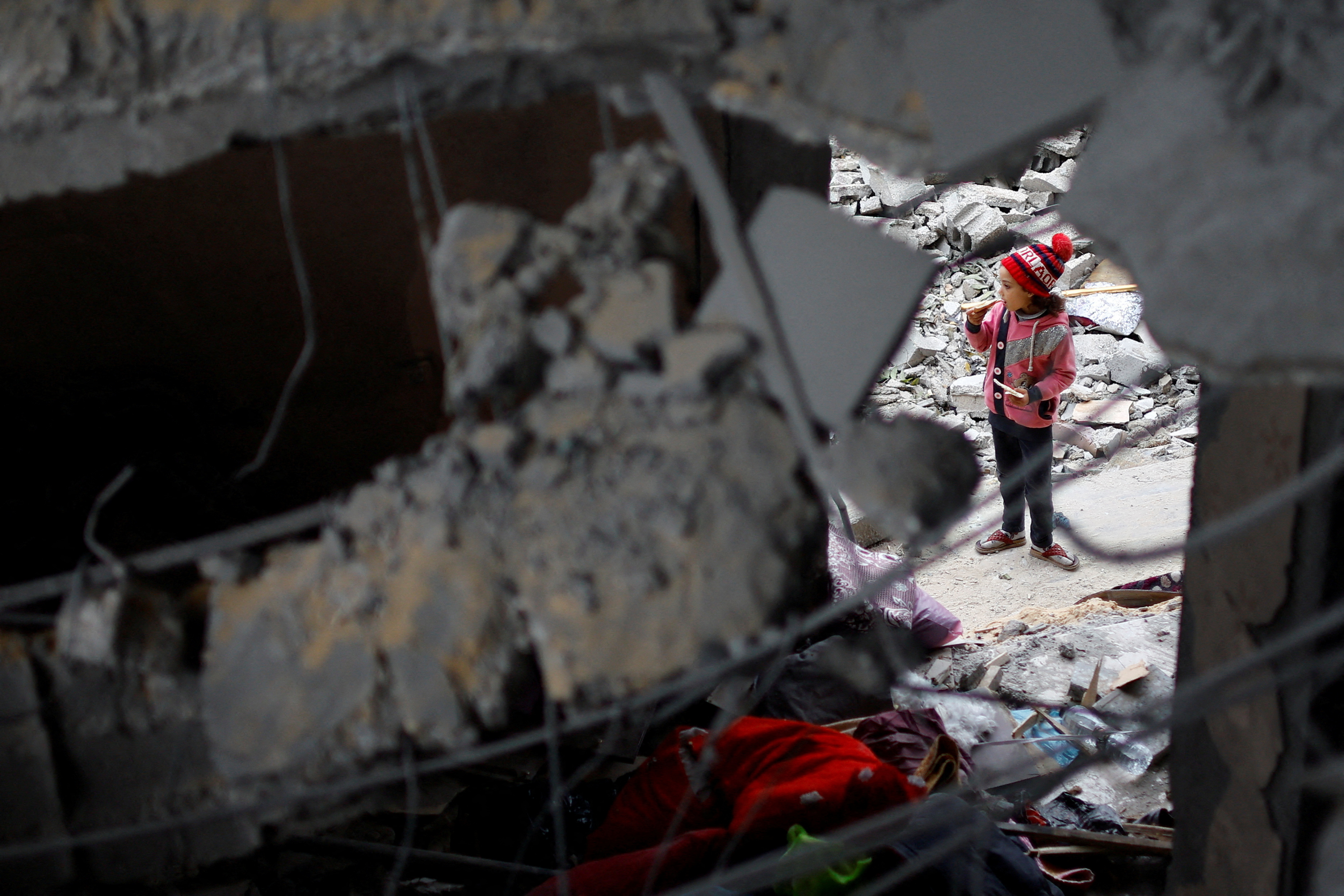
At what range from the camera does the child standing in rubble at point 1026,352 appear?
4152mm

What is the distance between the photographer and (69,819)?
144cm

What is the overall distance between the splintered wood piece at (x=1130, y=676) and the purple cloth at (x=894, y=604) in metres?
0.80

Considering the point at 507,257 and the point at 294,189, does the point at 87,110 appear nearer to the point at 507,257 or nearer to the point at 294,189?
the point at 507,257

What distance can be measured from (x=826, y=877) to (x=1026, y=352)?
2765 millimetres

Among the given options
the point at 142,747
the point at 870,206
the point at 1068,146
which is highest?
the point at 1068,146

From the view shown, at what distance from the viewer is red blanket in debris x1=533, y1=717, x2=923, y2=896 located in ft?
8.91

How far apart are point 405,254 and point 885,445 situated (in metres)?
2.25

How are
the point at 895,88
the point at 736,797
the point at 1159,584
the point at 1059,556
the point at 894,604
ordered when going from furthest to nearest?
1. the point at 1059,556
2. the point at 1159,584
3. the point at 894,604
4. the point at 736,797
5. the point at 895,88

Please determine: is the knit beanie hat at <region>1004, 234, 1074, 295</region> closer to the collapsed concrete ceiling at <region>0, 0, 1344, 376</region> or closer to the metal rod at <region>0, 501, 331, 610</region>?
the collapsed concrete ceiling at <region>0, 0, 1344, 376</region>

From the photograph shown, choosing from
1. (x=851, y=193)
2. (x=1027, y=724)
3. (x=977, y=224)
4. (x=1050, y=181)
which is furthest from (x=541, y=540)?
(x=1050, y=181)

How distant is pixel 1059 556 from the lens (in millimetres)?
5059

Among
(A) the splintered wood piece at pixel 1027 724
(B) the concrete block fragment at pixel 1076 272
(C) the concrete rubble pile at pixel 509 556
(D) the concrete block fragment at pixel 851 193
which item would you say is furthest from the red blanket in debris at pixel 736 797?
(D) the concrete block fragment at pixel 851 193

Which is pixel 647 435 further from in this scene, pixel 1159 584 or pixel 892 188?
pixel 892 188

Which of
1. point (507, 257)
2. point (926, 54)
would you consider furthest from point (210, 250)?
point (926, 54)
